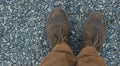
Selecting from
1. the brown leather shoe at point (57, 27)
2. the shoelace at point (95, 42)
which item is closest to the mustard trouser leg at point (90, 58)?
the shoelace at point (95, 42)

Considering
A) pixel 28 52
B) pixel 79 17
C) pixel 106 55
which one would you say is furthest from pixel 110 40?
pixel 28 52

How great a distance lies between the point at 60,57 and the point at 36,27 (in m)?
0.45

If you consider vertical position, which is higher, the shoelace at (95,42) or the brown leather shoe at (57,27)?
the brown leather shoe at (57,27)

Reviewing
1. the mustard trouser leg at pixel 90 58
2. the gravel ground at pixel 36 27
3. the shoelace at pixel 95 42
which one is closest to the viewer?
the mustard trouser leg at pixel 90 58

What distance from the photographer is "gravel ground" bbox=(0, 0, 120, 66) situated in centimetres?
211

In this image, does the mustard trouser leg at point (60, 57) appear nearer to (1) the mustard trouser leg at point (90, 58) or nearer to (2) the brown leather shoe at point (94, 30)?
(1) the mustard trouser leg at point (90, 58)

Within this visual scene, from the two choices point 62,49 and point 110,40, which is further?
point 110,40

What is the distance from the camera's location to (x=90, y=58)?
1803mm

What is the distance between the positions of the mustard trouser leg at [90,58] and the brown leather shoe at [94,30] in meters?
0.09

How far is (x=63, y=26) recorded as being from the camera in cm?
206

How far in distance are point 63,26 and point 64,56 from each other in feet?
1.05

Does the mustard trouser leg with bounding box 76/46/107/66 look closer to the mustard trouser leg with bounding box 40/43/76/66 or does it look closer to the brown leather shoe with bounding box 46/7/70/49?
the mustard trouser leg with bounding box 40/43/76/66

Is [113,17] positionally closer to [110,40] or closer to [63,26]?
[110,40]

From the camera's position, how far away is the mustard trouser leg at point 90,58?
1.78 m
